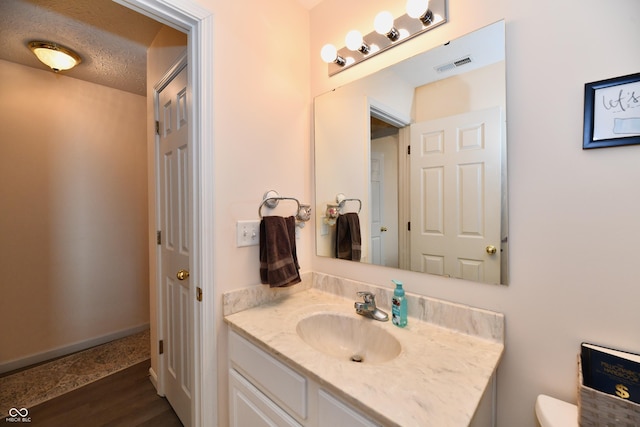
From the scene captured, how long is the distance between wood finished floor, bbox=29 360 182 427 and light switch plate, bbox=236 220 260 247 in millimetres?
1277

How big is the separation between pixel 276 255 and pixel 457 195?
0.83 m

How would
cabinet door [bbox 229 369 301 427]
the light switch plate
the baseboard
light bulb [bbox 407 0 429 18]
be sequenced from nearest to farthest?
cabinet door [bbox 229 369 301 427] → light bulb [bbox 407 0 429 18] → the light switch plate → the baseboard

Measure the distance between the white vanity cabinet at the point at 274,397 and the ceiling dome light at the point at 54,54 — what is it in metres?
2.31

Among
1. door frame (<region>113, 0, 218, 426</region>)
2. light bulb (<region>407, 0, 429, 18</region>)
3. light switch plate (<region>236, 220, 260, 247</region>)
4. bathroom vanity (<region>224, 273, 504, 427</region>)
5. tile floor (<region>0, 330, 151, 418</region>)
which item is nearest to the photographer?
bathroom vanity (<region>224, 273, 504, 427</region>)

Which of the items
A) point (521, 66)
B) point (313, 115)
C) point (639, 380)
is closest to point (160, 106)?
point (313, 115)

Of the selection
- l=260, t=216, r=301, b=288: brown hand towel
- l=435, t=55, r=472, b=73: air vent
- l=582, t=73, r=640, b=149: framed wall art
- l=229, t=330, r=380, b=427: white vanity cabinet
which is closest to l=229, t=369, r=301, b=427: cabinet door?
l=229, t=330, r=380, b=427: white vanity cabinet

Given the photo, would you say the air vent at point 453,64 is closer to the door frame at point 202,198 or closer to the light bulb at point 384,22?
the light bulb at point 384,22

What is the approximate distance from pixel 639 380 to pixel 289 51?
1.79 meters

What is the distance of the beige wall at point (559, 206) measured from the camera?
71 centimetres

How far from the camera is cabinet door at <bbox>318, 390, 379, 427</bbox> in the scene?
0.65 meters

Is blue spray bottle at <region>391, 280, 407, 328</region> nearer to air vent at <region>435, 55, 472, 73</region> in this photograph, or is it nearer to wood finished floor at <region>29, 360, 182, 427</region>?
air vent at <region>435, 55, 472, 73</region>

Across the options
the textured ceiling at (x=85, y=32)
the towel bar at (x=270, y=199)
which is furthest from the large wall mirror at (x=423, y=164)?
the textured ceiling at (x=85, y=32)

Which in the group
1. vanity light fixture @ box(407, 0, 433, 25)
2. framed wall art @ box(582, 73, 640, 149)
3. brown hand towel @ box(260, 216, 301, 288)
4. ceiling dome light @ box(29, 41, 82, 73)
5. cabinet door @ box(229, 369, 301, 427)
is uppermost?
ceiling dome light @ box(29, 41, 82, 73)

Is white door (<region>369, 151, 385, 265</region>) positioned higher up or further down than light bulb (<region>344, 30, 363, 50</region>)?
further down
